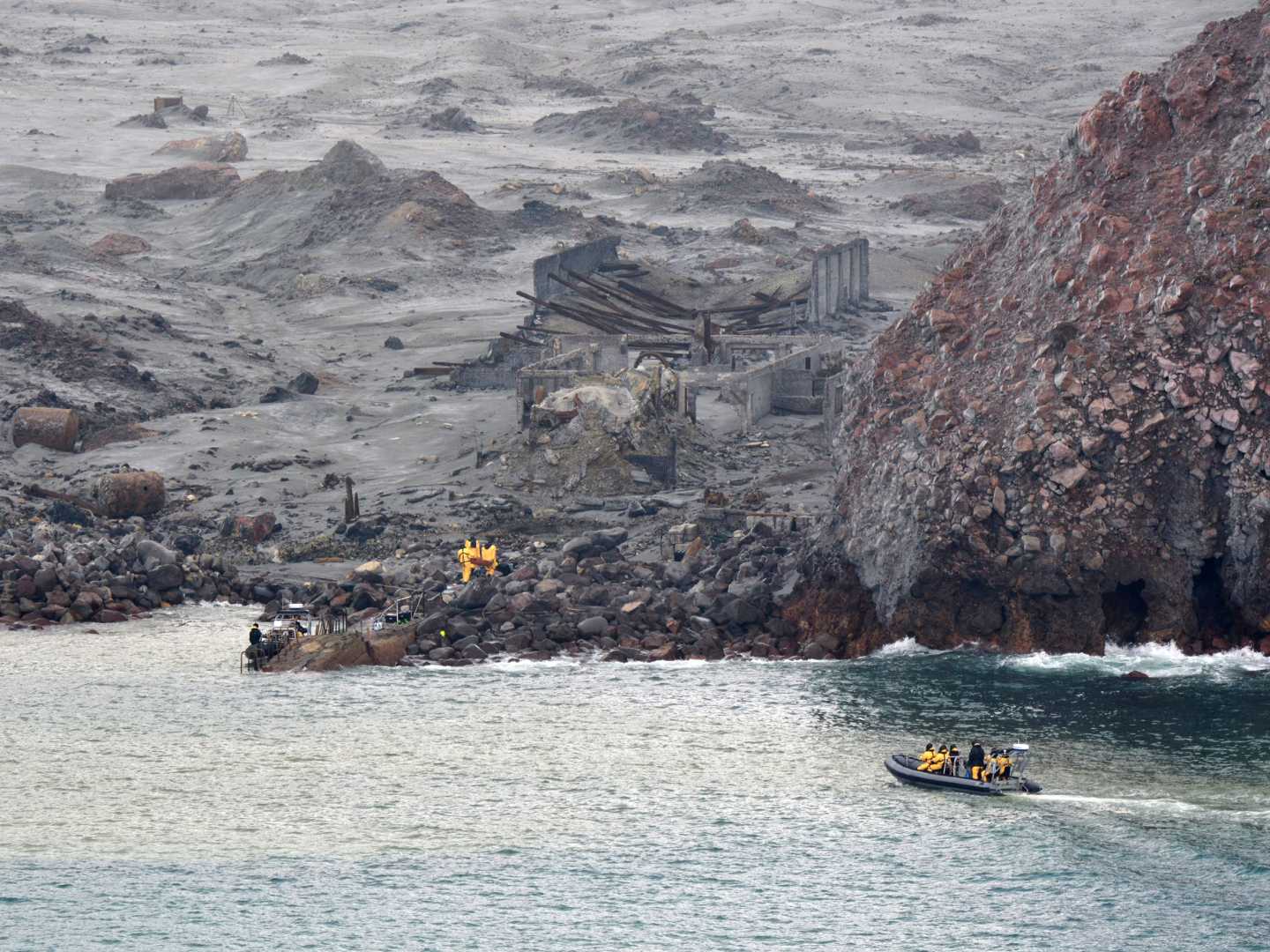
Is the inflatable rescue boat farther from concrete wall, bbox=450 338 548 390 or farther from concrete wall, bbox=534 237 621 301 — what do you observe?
concrete wall, bbox=534 237 621 301

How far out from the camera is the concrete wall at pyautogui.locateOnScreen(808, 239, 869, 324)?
10012 cm

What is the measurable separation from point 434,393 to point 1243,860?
161ft

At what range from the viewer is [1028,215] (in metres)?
65.9

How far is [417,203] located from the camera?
123 m

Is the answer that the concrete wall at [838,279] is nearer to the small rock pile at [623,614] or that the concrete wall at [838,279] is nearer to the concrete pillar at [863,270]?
the concrete pillar at [863,270]

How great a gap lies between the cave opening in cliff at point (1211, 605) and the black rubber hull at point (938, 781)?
11.8m

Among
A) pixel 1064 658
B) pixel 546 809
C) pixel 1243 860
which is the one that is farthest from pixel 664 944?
pixel 1064 658

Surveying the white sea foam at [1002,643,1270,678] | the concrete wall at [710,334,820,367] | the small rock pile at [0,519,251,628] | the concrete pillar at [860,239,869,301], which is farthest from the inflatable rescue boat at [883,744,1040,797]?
the concrete pillar at [860,239,869,301]

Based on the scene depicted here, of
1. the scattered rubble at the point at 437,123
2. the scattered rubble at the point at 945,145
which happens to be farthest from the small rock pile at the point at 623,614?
the scattered rubble at the point at 437,123

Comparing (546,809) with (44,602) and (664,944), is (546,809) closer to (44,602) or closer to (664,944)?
(664,944)

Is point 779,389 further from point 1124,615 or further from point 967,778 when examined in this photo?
point 967,778

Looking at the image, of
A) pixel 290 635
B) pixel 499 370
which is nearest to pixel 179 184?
pixel 499 370

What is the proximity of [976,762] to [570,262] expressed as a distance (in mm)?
58715

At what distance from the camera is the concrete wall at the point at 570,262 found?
332 feet
